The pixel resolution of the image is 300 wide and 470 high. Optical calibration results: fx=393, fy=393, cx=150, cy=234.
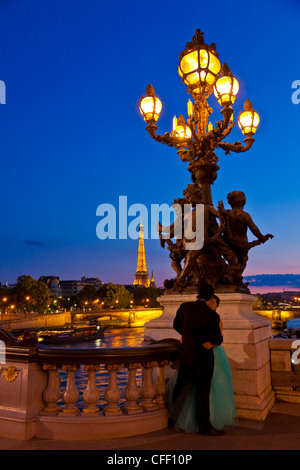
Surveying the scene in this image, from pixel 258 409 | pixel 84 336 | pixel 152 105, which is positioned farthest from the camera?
pixel 84 336

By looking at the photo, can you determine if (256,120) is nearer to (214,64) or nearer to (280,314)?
Answer: (214,64)

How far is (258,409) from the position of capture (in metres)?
5.46

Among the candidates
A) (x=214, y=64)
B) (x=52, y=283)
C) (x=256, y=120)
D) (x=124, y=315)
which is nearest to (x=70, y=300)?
(x=124, y=315)

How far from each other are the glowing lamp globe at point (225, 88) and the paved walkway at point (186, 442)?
217 inches

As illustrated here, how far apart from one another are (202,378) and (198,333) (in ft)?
1.75

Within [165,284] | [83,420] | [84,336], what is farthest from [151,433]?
[84,336]

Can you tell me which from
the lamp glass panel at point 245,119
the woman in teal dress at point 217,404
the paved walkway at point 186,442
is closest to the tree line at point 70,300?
the lamp glass panel at point 245,119

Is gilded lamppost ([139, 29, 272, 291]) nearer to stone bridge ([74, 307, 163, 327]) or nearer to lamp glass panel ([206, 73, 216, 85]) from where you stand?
lamp glass panel ([206, 73, 216, 85])

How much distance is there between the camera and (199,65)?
7.48 m

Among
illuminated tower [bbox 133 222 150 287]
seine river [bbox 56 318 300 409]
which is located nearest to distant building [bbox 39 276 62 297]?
illuminated tower [bbox 133 222 150 287]

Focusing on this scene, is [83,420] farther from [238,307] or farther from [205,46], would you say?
[205,46]

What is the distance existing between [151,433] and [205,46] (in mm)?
6677

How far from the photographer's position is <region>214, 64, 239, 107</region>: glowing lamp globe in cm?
734

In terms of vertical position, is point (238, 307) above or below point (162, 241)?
below
